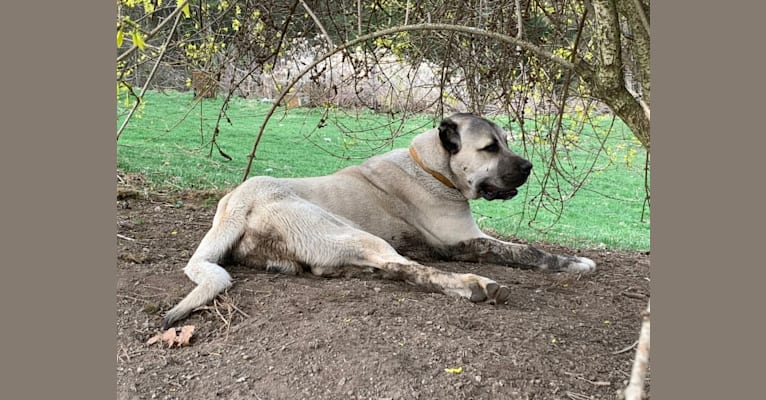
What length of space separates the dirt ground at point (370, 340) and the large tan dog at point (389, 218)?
12 cm

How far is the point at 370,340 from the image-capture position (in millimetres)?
2709

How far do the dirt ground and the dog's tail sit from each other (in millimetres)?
56

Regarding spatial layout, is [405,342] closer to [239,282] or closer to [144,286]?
[239,282]

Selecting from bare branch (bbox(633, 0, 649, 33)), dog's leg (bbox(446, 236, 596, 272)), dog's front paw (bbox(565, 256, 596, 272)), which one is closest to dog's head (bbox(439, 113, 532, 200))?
dog's leg (bbox(446, 236, 596, 272))

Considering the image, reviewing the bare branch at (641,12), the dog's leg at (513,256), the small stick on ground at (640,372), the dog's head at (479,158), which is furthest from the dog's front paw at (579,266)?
the small stick on ground at (640,372)

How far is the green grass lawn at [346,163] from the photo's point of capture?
686cm

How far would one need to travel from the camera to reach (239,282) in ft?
11.8

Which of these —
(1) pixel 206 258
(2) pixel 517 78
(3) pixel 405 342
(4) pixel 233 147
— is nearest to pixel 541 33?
(2) pixel 517 78

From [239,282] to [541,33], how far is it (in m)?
3.87

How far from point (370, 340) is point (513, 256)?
6.53 ft

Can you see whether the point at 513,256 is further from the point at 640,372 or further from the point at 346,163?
the point at 346,163

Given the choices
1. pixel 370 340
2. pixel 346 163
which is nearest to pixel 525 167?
pixel 370 340

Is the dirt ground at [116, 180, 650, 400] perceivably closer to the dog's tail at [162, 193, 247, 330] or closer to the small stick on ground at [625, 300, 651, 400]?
the dog's tail at [162, 193, 247, 330]

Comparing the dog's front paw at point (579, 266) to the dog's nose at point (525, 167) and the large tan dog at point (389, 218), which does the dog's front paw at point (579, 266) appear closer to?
the large tan dog at point (389, 218)
